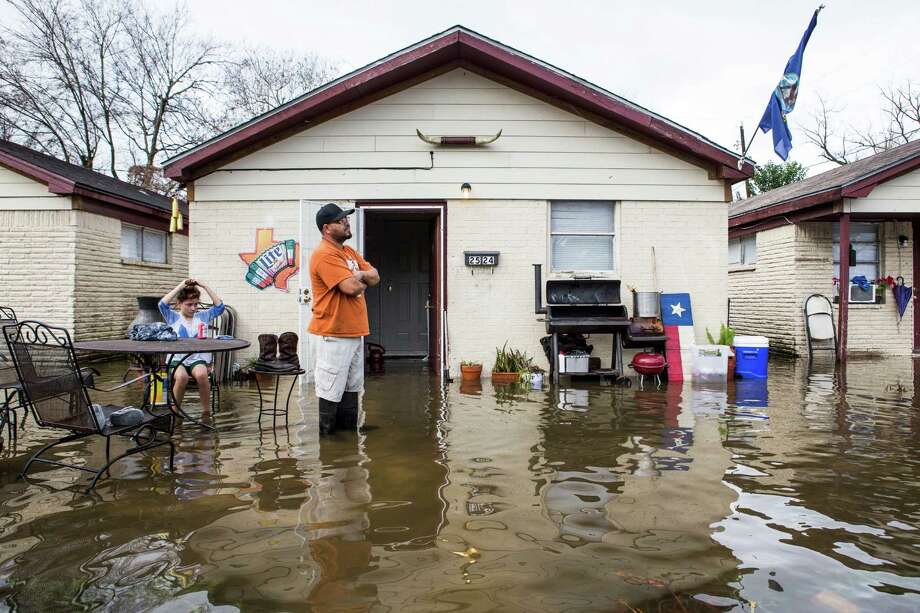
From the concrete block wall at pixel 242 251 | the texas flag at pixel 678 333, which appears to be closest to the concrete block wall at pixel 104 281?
the concrete block wall at pixel 242 251

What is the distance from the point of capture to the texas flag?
8797mm

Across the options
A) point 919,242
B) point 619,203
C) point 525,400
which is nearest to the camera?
point 525,400

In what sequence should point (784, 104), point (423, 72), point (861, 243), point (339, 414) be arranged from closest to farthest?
point (339, 414) < point (423, 72) < point (784, 104) < point (861, 243)

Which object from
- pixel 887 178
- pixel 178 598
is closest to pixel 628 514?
pixel 178 598

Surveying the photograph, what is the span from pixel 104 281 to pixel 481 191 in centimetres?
782

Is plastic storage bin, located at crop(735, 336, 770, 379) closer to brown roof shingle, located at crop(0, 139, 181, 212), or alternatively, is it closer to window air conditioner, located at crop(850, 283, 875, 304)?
window air conditioner, located at crop(850, 283, 875, 304)

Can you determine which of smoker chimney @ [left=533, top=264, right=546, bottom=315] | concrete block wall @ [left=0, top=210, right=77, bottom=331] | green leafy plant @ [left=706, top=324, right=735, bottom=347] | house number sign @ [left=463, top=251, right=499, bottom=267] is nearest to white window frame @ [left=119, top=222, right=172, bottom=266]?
concrete block wall @ [left=0, top=210, right=77, bottom=331]

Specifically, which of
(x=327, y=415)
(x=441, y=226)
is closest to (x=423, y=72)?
(x=441, y=226)

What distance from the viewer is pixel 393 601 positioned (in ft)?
8.03

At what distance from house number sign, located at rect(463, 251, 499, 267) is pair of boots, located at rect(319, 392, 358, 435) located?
3.82 m

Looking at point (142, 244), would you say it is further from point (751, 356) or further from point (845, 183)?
point (845, 183)

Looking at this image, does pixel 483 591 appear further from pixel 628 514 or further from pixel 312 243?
pixel 312 243

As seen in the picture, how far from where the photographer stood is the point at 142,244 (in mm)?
13445

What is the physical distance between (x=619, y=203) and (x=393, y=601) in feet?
24.9
